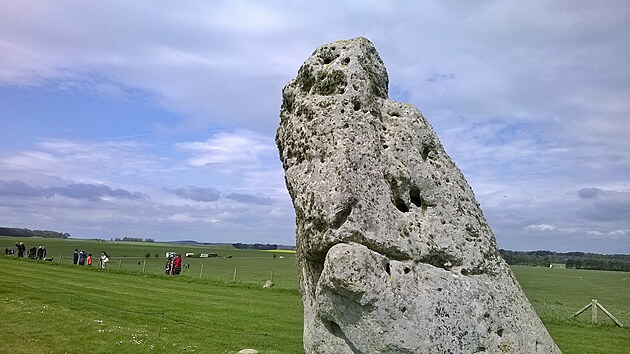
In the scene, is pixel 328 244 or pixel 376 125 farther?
pixel 376 125

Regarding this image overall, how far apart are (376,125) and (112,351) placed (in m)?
9.94

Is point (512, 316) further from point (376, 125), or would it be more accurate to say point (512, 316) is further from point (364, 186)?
point (376, 125)

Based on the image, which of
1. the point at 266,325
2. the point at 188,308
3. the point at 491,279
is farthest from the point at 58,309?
the point at 491,279

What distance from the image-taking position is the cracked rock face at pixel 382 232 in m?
6.03

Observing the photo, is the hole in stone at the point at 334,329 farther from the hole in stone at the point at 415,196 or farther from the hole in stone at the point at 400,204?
the hole in stone at the point at 415,196

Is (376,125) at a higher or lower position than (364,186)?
higher

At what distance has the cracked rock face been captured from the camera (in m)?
6.03

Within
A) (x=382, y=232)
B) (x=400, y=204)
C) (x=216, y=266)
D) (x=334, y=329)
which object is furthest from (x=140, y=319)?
(x=216, y=266)

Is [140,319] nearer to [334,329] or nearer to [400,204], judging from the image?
[334,329]

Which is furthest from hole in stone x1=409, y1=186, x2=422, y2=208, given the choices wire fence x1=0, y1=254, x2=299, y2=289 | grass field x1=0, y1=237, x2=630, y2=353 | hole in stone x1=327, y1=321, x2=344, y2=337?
wire fence x1=0, y1=254, x2=299, y2=289

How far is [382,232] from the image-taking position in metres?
6.41

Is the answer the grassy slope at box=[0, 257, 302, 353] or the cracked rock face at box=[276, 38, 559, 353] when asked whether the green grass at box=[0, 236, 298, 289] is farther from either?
the cracked rock face at box=[276, 38, 559, 353]

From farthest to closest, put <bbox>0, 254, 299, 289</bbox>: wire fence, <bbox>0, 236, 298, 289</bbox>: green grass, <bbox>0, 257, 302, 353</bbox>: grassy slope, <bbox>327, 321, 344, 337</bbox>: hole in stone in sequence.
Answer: <bbox>0, 236, 298, 289</bbox>: green grass → <bbox>0, 254, 299, 289</bbox>: wire fence → <bbox>0, 257, 302, 353</bbox>: grassy slope → <bbox>327, 321, 344, 337</bbox>: hole in stone

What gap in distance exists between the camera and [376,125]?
726cm
